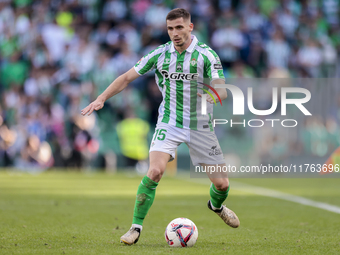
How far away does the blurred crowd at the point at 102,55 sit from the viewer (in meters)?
17.9

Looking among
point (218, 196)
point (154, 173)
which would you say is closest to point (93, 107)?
point (154, 173)

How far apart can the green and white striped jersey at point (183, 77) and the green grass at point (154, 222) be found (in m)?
1.17

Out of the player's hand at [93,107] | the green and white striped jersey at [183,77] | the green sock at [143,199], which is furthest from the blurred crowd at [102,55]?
the green sock at [143,199]

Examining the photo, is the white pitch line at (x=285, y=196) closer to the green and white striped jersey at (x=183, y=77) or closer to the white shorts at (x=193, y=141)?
the white shorts at (x=193, y=141)

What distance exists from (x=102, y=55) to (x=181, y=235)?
14.0 meters

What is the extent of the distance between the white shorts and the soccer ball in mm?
762

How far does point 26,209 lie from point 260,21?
45.1ft

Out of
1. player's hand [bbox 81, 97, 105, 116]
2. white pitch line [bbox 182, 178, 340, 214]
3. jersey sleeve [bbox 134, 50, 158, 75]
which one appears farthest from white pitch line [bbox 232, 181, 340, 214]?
player's hand [bbox 81, 97, 105, 116]

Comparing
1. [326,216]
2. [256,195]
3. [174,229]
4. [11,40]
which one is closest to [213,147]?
[174,229]

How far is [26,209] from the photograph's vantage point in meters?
8.12

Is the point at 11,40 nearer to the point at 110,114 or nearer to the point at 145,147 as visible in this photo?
the point at 110,114

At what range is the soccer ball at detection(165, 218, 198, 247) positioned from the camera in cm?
498

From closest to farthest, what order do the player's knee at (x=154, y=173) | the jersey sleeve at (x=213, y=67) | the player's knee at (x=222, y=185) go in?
the player's knee at (x=154, y=173)
the jersey sleeve at (x=213, y=67)
the player's knee at (x=222, y=185)

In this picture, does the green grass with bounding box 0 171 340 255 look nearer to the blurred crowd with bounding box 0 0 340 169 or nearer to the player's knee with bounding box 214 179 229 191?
the player's knee with bounding box 214 179 229 191
